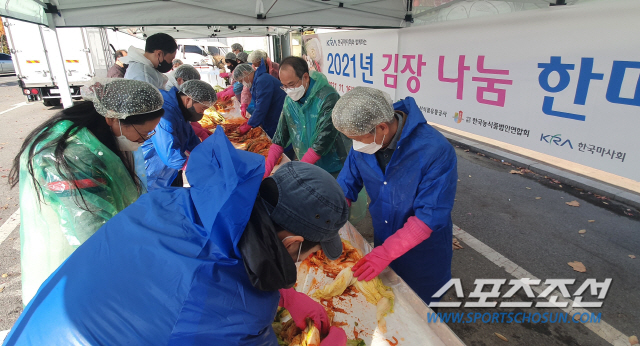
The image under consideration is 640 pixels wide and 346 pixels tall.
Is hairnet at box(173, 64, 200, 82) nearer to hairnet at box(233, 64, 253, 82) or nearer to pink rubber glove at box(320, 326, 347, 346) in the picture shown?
hairnet at box(233, 64, 253, 82)

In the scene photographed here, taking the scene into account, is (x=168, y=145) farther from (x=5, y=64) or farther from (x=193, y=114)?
(x=5, y=64)

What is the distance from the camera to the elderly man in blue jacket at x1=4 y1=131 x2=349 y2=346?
896 mm

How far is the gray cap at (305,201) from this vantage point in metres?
1.04

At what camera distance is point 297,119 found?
12.4 feet

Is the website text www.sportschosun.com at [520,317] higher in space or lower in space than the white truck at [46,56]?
lower

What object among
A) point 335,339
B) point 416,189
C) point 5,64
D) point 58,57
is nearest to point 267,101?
point 58,57

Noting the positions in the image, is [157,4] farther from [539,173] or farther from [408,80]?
[539,173]

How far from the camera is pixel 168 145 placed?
123 inches

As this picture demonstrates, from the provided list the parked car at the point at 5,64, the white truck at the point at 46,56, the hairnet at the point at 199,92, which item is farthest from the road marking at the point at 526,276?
the parked car at the point at 5,64

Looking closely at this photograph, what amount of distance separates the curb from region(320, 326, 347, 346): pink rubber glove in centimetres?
554

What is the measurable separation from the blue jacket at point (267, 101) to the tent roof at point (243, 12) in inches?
31.6

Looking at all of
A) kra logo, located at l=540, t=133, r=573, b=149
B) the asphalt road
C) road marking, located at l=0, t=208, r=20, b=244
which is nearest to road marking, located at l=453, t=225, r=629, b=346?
the asphalt road

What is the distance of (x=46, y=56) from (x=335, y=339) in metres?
14.1

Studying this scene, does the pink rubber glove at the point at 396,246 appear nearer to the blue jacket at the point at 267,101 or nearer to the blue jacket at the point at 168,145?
the blue jacket at the point at 168,145
